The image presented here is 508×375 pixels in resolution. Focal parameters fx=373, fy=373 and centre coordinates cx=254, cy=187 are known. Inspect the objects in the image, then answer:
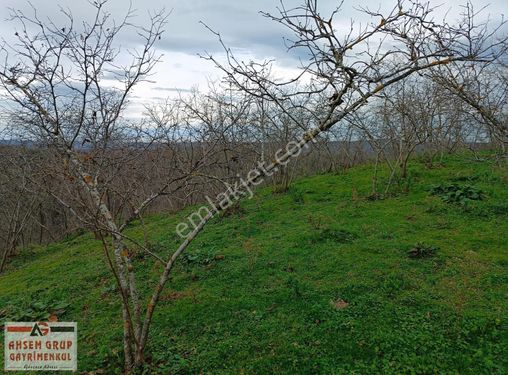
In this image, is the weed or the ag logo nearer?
the ag logo

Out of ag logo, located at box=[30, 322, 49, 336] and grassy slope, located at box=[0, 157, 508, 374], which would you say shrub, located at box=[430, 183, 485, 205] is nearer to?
grassy slope, located at box=[0, 157, 508, 374]

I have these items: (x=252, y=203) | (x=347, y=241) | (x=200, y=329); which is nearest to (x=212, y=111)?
(x=252, y=203)

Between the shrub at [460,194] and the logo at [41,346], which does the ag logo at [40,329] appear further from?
the shrub at [460,194]

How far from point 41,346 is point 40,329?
0.83ft

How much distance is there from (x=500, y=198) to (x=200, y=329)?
6.80 m

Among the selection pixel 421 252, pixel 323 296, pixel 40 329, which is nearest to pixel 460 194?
pixel 421 252

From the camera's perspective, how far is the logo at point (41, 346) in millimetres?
3771

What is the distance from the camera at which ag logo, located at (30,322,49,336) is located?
418cm

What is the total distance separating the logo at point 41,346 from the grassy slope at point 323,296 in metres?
0.17

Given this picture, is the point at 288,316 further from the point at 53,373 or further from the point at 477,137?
the point at 477,137

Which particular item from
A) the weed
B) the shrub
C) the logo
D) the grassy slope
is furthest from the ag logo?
the shrub

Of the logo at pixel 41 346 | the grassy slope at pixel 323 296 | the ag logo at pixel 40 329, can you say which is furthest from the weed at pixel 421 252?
the ag logo at pixel 40 329

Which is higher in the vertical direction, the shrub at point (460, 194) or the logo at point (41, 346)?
the shrub at point (460, 194)

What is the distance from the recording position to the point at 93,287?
5852mm
